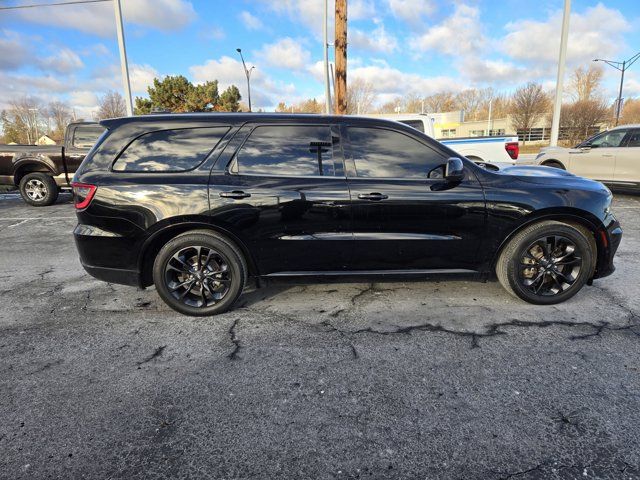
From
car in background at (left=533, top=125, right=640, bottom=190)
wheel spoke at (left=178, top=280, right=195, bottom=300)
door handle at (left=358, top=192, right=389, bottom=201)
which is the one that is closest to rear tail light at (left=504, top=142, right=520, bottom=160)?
car in background at (left=533, top=125, right=640, bottom=190)

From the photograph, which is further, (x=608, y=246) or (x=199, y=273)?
(x=608, y=246)

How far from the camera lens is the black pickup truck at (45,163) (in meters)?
9.84

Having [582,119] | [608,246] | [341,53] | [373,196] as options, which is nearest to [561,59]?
[341,53]

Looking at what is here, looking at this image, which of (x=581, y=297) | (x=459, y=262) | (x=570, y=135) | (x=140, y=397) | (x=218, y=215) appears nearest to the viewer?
(x=140, y=397)

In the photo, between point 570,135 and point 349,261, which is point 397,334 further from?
point 570,135

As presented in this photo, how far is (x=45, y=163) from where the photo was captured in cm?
986

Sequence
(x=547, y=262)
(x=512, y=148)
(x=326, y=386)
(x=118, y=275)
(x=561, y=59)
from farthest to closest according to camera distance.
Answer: (x=561, y=59), (x=512, y=148), (x=547, y=262), (x=118, y=275), (x=326, y=386)

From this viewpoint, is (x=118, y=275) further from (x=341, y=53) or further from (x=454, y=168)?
(x=341, y=53)

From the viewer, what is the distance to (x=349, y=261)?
11.8ft

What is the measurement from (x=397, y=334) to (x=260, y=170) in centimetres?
180

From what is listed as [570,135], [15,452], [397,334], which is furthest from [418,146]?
[570,135]

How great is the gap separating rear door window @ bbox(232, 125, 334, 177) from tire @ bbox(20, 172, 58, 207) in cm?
891

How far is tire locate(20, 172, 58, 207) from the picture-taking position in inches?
392

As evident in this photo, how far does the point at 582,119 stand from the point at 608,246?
53.1 meters
